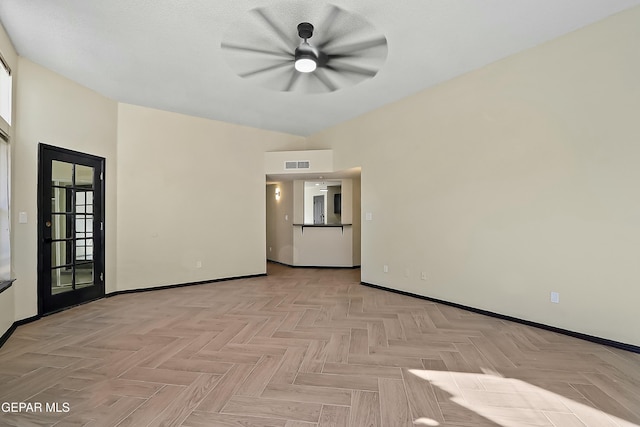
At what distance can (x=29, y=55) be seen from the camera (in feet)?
11.1

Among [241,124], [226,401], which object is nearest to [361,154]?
[241,124]

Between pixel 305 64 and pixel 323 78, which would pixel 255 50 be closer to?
pixel 305 64

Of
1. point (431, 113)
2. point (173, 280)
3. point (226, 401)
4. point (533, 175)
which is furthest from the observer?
point (173, 280)

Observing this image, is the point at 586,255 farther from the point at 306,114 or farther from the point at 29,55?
the point at 29,55

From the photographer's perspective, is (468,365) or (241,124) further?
(241,124)

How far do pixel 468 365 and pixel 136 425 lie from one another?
2.28 metres

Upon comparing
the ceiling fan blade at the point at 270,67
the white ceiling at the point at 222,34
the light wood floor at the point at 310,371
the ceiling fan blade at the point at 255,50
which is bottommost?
the light wood floor at the point at 310,371

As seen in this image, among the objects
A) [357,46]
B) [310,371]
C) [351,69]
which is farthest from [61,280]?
[357,46]

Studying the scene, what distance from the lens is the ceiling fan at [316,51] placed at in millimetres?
2663

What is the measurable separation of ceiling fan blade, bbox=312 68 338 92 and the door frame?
3.27 m

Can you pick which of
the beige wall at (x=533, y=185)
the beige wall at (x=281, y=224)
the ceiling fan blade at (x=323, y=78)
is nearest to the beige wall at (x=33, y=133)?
the ceiling fan blade at (x=323, y=78)

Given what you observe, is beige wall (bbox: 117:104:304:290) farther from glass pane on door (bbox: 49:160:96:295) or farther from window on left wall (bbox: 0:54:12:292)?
window on left wall (bbox: 0:54:12:292)

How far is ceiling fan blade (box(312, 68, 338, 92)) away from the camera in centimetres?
311

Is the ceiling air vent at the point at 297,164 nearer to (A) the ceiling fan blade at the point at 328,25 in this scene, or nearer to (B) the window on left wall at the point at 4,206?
(A) the ceiling fan blade at the point at 328,25
